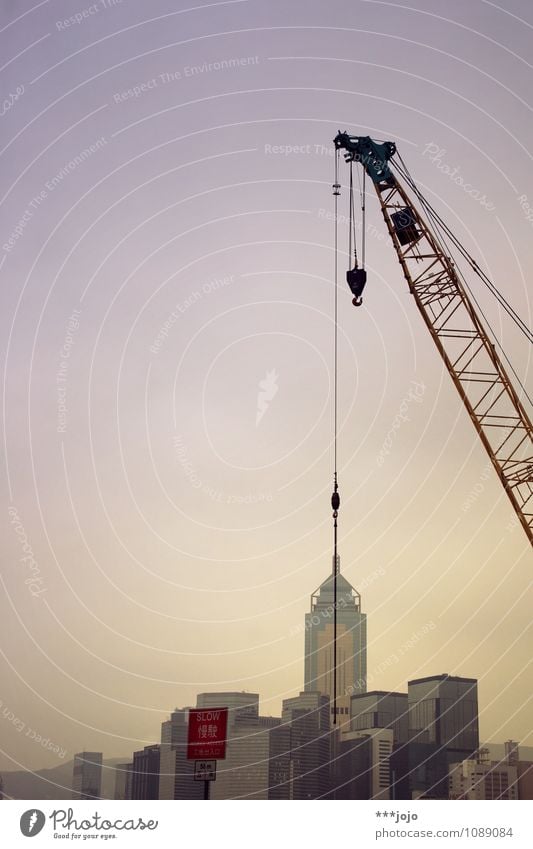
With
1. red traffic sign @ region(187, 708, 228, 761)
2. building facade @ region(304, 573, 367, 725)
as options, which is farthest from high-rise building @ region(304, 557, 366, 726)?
red traffic sign @ region(187, 708, 228, 761)

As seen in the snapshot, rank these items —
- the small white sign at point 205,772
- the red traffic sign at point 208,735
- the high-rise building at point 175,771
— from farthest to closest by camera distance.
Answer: the high-rise building at point 175,771, the red traffic sign at point 208,735, the small white sign at point 205,772

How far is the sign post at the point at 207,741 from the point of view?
4084 cm

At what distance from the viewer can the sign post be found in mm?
40844

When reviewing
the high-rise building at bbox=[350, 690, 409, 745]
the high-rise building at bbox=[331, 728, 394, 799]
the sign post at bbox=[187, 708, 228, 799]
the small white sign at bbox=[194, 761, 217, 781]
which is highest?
the high-rise building at bbox=[350, 690, 409, 745]

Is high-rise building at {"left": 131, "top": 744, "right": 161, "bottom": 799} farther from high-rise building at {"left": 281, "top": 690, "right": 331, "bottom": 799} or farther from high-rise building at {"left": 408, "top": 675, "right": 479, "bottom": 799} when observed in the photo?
high-rise building at {"left": 408, "top": 675, "right": 479, "bottom": 799}

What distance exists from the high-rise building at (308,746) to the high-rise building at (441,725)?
10112 mm

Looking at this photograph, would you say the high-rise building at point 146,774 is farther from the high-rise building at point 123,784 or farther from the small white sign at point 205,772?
the small white sign at point 205,772

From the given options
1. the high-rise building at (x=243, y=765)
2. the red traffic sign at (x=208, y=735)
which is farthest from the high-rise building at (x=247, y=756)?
the red traffic sign at (x=208, y=735)

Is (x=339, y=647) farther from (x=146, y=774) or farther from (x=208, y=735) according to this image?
(x=208, y=735)

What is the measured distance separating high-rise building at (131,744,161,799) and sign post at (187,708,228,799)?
81697 mm

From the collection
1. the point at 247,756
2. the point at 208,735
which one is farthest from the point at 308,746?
the point at 208,735
